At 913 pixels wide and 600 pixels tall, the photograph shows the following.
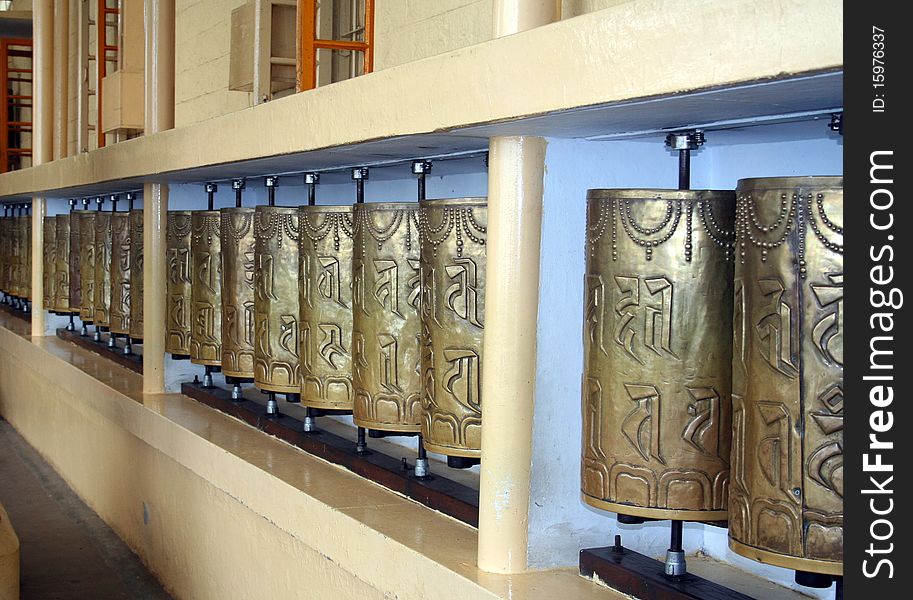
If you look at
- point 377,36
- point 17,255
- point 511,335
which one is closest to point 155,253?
point 377,36

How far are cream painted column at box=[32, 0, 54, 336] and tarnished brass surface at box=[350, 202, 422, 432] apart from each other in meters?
4.46

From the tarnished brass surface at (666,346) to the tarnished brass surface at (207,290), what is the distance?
2159mm

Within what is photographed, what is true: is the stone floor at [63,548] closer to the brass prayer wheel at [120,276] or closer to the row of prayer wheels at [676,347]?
the brass prayer wheel at [120,276]

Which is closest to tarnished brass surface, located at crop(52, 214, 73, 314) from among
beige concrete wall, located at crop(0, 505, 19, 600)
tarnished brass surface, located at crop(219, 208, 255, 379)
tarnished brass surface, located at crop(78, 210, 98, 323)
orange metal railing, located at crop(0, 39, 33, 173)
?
tarnished brass surface, located at crop(78, 210, 98, 323)

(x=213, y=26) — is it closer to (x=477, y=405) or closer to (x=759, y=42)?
(x=477, y=405)

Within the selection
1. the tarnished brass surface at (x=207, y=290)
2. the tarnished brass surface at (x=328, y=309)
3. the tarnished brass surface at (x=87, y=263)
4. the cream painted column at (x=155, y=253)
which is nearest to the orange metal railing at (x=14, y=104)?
the tarnished brass surface at (x=87, y=263)

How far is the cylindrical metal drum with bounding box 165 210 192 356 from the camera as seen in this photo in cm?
399

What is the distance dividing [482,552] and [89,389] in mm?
3301

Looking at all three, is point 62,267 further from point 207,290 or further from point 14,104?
point 14,104

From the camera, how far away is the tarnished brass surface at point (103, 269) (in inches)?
199

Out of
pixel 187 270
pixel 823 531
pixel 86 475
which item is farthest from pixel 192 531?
pixel 823 531

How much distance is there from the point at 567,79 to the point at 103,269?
153 inches

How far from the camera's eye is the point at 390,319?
2.52 m
